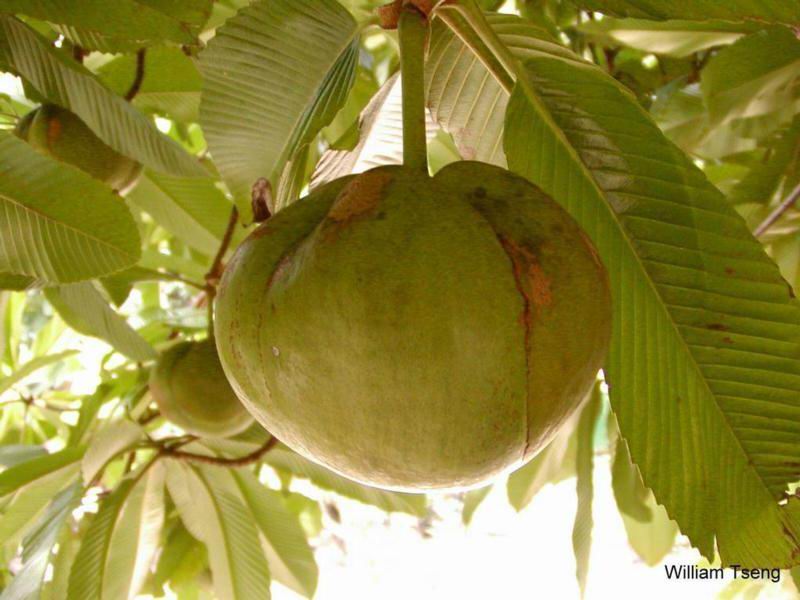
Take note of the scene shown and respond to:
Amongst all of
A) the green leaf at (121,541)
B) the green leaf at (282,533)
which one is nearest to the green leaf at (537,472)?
the green leaf at (282,533)

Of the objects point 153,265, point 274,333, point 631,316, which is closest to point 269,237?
point 274,333

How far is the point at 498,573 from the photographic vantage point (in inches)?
170

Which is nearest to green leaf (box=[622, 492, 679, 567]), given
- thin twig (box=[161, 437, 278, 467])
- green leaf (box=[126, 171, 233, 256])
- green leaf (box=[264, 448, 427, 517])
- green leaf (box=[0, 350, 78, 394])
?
green leaf (box=[264, 448, 427, 517])

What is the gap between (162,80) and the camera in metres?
1.38

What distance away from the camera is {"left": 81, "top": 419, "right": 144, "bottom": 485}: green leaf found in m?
1.27

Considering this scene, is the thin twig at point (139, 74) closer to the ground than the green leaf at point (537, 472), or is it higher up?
higher up

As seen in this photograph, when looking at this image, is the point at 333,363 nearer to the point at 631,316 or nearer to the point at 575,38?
the point at 631,316

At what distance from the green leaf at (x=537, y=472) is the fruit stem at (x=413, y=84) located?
1.08 m

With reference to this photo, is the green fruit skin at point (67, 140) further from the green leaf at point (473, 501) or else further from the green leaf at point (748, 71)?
the green leaf at point (473, 501)

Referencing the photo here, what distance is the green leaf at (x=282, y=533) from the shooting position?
5.36ft

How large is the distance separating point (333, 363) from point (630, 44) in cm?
106

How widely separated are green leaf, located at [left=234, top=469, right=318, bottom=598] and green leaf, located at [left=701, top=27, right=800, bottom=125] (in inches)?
42.4

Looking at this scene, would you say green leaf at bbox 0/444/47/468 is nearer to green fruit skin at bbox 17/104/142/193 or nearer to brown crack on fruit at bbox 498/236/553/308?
green fruit skin at bbox 17/104/142/193

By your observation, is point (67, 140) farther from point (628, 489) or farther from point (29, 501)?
point (628, 489)
